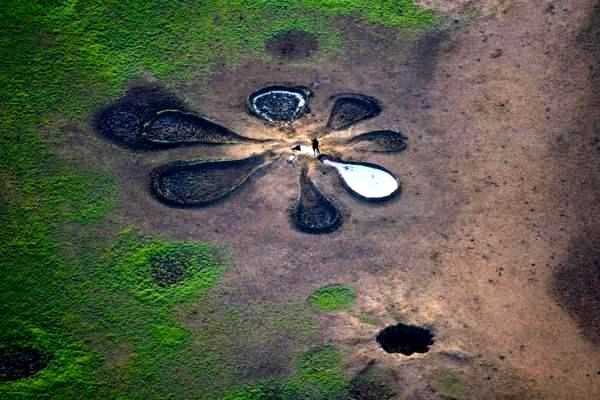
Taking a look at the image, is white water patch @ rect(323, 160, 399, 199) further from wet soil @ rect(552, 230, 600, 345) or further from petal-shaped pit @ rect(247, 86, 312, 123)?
wet soil @ rect(552, 230, 600, 345)

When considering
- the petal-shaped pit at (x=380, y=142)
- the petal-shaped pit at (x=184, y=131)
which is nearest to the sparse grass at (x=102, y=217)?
the petal-shaped pit at (x=184, y=131)

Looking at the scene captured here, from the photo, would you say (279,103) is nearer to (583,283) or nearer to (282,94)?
(282,94)

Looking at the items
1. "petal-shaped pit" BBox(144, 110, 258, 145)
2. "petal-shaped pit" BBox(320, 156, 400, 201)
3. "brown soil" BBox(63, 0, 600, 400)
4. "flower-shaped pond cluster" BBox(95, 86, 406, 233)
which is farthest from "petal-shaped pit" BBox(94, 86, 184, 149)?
"petal-shaped pit" BBox(320, 156, 400, 201)

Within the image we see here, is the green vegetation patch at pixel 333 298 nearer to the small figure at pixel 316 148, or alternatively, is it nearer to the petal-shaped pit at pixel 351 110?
the small figure at pixel 316 148

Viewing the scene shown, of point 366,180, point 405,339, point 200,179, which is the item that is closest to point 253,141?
point 200,179

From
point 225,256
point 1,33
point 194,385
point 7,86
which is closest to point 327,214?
point 225,256

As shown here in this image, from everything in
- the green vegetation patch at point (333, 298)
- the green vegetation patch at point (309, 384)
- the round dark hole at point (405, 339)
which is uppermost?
the green vegetation patch at point (333, 298)
